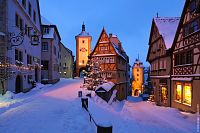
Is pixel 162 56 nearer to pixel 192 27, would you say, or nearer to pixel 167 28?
pixel 167 28

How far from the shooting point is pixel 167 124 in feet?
47.2

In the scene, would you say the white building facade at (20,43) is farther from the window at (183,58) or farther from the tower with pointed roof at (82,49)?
the tower with pointed roof at (82,49)

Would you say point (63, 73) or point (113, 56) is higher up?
point (113, 56)

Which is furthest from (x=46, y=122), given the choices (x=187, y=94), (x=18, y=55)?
(x=187, y=94)

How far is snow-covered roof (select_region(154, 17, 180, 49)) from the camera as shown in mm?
24297

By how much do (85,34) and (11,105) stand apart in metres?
44.4

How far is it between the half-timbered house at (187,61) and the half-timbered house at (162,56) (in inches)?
58.9

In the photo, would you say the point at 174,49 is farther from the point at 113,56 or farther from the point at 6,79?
the point at 6,79

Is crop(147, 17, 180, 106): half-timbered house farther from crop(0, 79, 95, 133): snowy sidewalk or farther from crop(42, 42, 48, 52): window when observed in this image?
crop(42, 42, 48, 52): window

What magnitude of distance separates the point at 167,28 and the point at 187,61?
8.01 metres

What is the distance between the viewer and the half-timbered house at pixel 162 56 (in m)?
24.2

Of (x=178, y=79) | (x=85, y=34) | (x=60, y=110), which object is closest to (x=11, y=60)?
(x=60, y=110)

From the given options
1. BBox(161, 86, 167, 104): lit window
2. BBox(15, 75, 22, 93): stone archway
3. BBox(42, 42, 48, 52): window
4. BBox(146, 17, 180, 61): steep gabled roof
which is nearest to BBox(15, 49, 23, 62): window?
BBox(15, 75, 22, 93): stone archway

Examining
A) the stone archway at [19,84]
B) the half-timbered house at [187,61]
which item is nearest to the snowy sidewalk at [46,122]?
the stone archway at [19,84]
